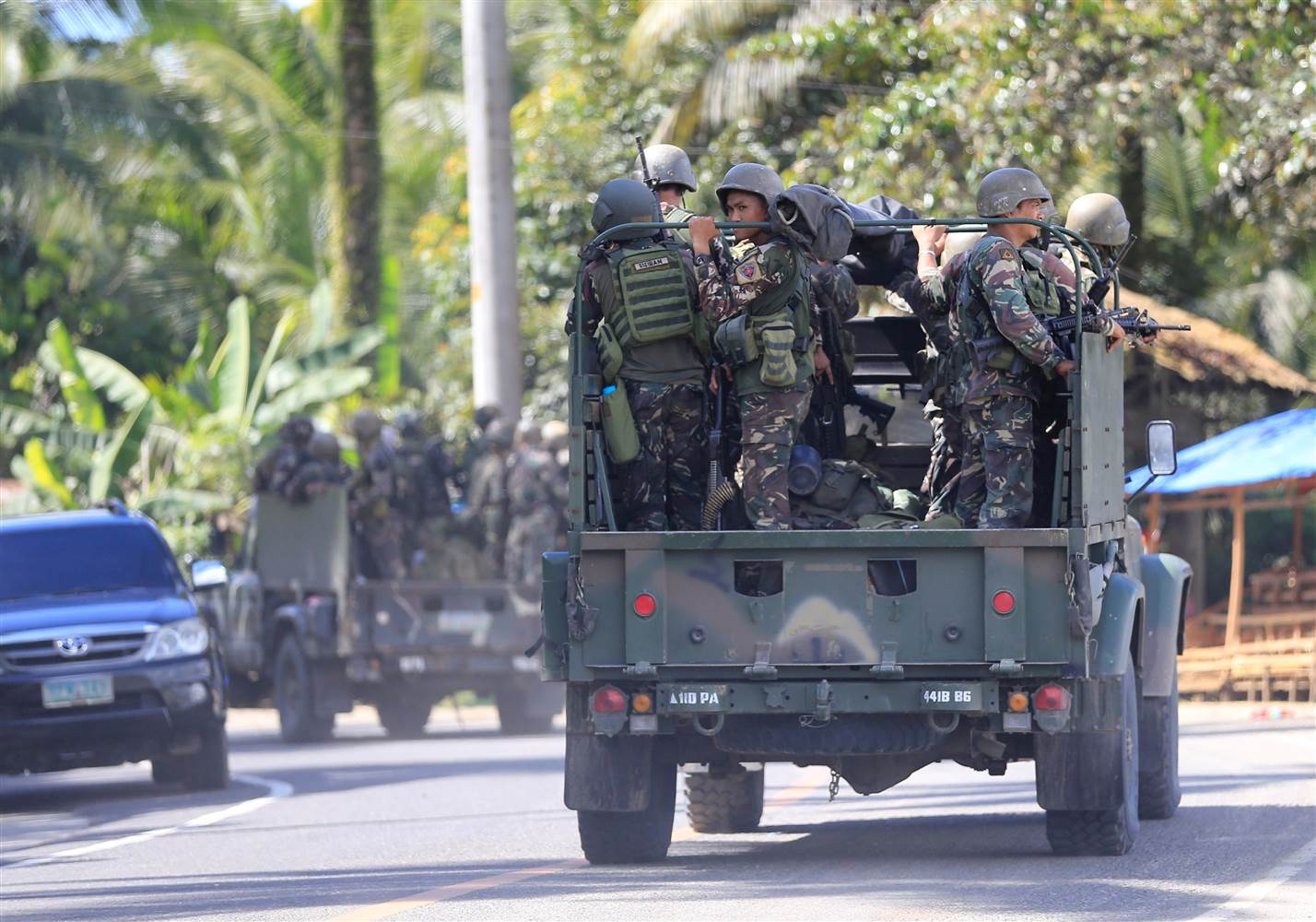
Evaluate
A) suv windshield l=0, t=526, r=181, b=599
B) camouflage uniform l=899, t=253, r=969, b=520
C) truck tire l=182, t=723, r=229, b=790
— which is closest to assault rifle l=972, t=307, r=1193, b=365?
camouflage uniform l=899, t=253, r=969, b=520

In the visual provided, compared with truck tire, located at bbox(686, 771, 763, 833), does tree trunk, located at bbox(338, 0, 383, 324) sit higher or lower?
higher

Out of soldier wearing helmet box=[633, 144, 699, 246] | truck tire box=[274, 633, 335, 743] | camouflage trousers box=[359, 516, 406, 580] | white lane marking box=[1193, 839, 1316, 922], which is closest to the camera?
white lane marking box=[1193, 839, 1316, 922]

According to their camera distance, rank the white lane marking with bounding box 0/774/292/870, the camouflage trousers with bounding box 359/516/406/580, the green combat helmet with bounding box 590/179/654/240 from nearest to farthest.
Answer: the green combat helmet with bounding box 590/179/654/240 < the white lane marking with bounding box 0/774/292/870 < the camouflage trousers with bounding box 359/516/406/580

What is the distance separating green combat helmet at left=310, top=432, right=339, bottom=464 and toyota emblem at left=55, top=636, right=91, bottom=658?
195 inches

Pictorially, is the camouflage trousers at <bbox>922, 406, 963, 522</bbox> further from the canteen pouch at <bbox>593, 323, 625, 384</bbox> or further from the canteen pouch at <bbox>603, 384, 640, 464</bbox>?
the canteen pouch at <bbox>593, 323, 625, 384</bbox>

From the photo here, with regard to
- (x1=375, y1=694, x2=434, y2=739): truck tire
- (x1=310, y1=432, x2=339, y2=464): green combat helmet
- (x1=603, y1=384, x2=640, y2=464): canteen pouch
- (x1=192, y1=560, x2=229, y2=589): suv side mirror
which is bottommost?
(x1=375, y1=694, x2=434, y2=739): truck tire

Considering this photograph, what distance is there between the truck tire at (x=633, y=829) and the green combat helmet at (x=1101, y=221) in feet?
9.92

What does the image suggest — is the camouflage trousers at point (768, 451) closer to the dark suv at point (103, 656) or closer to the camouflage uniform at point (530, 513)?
the dark suv at point (103, 656)

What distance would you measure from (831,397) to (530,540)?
27.4ft

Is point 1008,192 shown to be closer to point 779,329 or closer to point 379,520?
point 779,329

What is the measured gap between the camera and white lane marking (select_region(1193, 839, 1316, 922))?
7559 millimetres

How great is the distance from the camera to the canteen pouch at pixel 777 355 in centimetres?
903

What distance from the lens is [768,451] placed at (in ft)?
29.7

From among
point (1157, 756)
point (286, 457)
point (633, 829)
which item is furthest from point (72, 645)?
point (1157, 756)
